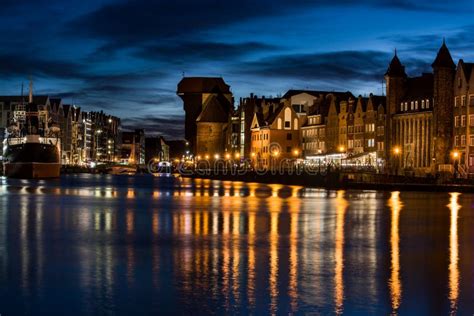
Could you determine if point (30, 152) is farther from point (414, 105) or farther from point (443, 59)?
point (443, 59)

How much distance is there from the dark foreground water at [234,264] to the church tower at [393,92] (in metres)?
62.1

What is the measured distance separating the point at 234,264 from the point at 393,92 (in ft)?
268

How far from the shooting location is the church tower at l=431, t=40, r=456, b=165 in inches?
3398

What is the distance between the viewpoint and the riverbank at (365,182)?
227ft

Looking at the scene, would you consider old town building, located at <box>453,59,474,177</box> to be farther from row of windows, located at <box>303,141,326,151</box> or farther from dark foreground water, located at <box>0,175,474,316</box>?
dark foreground water, located at <box>0,175,474,316</box>

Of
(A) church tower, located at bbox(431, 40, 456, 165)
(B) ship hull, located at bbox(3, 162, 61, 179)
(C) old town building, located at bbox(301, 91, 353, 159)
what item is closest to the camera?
(A) church tower, located at bbox(431, 40, 456, 165)

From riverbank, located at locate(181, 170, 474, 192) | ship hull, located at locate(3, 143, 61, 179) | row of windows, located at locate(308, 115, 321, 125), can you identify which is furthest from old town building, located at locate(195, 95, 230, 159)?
riverbank, located at locate(181, 170, 474, 192)

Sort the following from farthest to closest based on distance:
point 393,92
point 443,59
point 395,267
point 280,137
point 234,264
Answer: point 280,137
point 393,92
point 443,59
point 234,264
point 395,267

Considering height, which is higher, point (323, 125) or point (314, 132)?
point (323, 125)

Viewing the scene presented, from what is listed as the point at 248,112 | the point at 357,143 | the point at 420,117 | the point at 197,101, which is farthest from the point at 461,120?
the point at 197,101

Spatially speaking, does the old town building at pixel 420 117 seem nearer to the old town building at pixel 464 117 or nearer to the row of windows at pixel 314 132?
the old town building at pixel 464 117

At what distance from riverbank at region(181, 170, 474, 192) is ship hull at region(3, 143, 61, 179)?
34144mm

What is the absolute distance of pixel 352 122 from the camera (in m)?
111

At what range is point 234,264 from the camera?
21047mm
